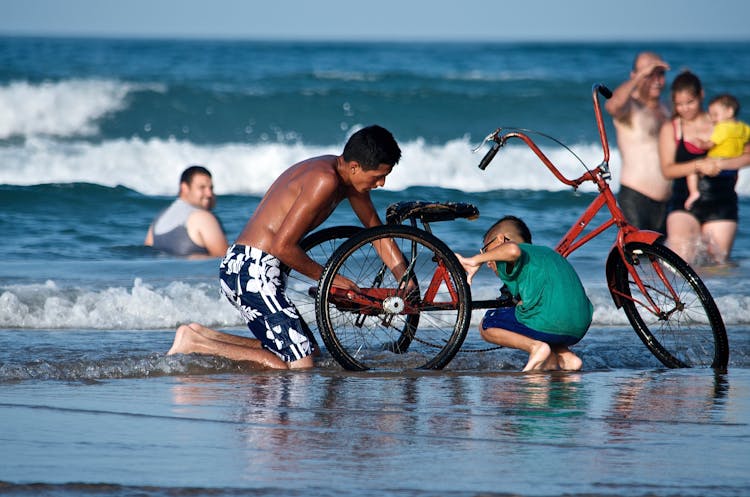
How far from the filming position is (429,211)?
5.52 m

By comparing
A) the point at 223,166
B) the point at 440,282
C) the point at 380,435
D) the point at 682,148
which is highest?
the point at 223,166

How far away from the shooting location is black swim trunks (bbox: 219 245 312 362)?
5.45 m

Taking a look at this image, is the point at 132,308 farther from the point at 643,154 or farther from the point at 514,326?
the point at 643,154

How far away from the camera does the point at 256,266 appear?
544 centimetres

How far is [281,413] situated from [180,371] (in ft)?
4.13

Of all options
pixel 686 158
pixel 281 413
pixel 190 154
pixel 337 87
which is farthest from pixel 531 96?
pixel 281 413

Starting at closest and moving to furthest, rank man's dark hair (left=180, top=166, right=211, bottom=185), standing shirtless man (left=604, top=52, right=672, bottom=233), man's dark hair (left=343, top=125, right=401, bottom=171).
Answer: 1. man's dark hair (left=343, top=125, right=401, bottom=171)
2. standing shirtless man (left=604, top=52, right=672, bottom=233)
3. man's dark hair (left=180, top=166, right=211, bottom=185)

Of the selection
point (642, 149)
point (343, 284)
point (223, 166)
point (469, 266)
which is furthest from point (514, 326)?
point (223, 166)

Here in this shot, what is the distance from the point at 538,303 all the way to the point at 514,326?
0.18m

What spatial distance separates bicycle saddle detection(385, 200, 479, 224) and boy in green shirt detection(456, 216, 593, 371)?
7.8 inches

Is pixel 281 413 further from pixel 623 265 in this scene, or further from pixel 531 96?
pixel 531 96

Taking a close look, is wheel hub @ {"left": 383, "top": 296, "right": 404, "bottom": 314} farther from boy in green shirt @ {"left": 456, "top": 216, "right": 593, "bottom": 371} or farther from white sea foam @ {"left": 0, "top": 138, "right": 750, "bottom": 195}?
white sea foam @ {"left": 0, "top": 138, "right": 750, "bottom": 195}

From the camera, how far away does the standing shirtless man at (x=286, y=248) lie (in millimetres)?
5230

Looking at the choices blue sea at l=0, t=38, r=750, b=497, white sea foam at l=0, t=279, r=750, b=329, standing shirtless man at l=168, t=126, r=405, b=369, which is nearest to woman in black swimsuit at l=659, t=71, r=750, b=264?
blue sea at l=0, t=38, r=750, b=497
